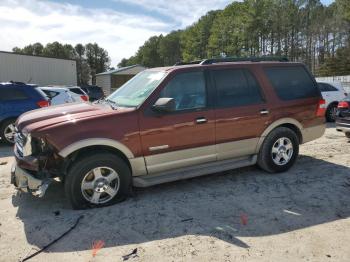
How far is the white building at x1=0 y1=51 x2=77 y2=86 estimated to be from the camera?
26.3 metres

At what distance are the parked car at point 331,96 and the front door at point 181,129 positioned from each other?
8766mm

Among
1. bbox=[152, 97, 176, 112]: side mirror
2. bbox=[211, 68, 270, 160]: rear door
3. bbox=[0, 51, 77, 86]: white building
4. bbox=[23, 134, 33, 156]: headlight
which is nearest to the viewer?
bbox=[23, 134, 33, 156]: headlight

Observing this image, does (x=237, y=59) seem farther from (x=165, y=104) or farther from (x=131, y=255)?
(x=131, y=255)

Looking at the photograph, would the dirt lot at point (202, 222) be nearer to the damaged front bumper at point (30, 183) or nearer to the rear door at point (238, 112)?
the damaged front bumper at point (30, 183)

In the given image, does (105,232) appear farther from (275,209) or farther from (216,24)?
(216,24)

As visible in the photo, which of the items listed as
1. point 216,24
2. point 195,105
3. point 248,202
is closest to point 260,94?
point 195,105

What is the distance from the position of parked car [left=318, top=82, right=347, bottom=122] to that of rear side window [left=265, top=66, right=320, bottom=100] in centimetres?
679

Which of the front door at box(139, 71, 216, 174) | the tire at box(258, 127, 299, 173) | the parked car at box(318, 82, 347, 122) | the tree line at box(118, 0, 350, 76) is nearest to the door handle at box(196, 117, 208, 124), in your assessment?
the front door at box(139, 71, 216, 174)

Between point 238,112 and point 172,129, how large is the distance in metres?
1.20

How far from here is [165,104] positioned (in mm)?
4855

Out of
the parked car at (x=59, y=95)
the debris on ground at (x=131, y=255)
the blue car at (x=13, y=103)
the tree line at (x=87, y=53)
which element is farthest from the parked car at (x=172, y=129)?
the tree line at (x=87, y=53)

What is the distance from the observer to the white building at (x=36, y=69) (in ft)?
86.4

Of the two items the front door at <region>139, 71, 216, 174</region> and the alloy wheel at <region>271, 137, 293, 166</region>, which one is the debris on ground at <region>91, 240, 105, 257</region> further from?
the alloy wheel at <region>271, 137, 293, 166</region>

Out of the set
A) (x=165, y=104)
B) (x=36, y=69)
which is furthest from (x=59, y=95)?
(x=36, y=69)
